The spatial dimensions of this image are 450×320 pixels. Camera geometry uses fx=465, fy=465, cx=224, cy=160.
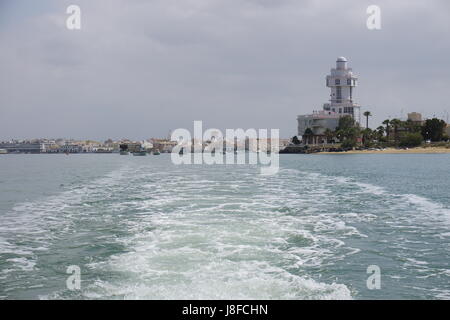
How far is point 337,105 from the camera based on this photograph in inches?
7776

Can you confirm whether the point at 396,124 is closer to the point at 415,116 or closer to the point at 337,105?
the point at 415,116

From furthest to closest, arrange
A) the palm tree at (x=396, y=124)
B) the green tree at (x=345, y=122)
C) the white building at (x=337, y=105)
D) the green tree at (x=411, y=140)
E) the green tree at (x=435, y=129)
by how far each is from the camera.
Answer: the white building at (x=337, y=105)
the green tree at (x=345, y=122)
the palm tree at (x=396, y=124)
the green tree at (x=435, y=129)
the green tree at (x=411, y=140)

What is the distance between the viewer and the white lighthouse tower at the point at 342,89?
194500 millimetres

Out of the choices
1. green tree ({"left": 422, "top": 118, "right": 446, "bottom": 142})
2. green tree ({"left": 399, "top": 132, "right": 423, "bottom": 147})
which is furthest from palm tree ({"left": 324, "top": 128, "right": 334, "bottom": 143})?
green tree ({"left": 422, "top": 118, "right": 446, "bottom": 142})

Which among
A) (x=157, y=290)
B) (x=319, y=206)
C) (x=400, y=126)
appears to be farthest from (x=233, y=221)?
(x=400, y=126)

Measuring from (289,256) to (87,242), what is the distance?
6343mm

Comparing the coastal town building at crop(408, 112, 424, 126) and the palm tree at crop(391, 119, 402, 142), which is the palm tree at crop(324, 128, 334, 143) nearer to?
the palm tree at crop(391, 119, 402, 142)

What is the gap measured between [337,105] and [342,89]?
7.12 m

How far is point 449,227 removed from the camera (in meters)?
16.8

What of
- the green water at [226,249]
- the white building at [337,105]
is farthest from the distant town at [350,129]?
A: the green water at [226,249]

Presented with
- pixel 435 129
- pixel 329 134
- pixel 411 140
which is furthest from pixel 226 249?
pixel 329 134

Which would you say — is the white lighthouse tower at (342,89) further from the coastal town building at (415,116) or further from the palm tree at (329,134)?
the coastal town building at (415,116)

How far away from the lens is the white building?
193 meters
